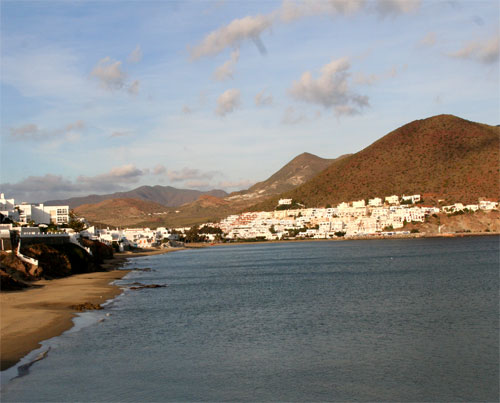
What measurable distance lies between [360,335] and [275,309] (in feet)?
34.0

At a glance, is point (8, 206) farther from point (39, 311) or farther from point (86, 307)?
point (39, 311)

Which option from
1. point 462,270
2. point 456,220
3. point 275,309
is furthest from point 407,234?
point 275,309

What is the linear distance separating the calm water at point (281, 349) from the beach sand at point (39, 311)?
1.20 metres

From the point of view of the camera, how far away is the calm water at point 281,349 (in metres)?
17.6

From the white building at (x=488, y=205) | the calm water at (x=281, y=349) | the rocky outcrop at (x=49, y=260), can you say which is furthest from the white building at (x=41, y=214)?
the white building at (x=488, y=205)

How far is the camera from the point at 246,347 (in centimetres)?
2417

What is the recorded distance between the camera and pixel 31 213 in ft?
357

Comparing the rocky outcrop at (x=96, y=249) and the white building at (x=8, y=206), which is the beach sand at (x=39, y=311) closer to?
the rocky outcrop at (x=96, y=249)

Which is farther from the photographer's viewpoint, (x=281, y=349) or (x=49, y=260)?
(x=49, y=260)

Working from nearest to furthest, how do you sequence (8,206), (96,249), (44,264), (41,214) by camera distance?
(44,264), (96,249), (8,206), (41,214)

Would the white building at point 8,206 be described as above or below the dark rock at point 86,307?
above

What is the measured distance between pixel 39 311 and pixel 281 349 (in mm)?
15551

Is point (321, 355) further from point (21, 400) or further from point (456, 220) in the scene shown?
point (456, 220)

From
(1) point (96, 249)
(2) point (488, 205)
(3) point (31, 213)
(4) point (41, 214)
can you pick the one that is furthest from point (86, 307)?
(2) point (488, 205)
